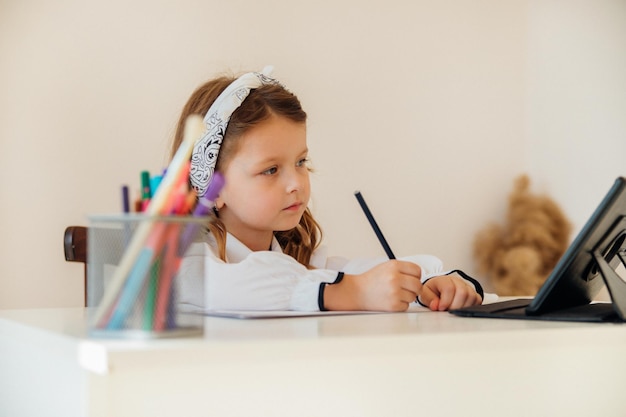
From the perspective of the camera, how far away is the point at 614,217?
0.88 m

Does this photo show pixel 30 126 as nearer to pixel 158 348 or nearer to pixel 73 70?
pixel 73 70

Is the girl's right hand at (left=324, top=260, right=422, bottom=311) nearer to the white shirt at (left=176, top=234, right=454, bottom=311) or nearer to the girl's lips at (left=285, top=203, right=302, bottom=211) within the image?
the white shirt at (left=176, top=234, right=454, bottom=311)

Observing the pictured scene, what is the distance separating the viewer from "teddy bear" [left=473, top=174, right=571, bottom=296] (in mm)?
3010

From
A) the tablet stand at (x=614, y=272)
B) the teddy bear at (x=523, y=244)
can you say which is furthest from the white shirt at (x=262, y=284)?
the teddy bear at (x=523, y=244)

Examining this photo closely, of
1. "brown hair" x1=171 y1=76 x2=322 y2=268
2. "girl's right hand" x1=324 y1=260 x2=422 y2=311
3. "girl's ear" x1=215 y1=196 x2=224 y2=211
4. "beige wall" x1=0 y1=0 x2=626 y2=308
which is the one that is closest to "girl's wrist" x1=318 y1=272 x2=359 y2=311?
"girl's right hand" x1=324 y1=260 x2=422 y2=311

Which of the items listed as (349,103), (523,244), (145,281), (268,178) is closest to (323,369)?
(145,281)

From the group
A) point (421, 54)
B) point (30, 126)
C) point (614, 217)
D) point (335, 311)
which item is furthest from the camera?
point (421, 54)

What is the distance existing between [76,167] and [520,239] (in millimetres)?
1640

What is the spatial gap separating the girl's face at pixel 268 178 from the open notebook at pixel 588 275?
0.48 m

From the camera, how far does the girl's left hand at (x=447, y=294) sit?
3.71 feet

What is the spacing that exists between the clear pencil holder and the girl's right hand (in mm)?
428

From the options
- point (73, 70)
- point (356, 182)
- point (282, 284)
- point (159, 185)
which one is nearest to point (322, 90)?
point (356, 182)

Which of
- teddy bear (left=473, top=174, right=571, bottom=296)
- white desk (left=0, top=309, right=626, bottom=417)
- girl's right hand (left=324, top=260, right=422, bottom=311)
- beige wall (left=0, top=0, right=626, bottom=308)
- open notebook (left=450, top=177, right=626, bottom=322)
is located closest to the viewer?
white desk (left=0, top=309, right=626, bottom=417)

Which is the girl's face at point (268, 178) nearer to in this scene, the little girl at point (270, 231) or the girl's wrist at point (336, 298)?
the little girl at point (270, 231)
